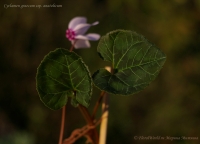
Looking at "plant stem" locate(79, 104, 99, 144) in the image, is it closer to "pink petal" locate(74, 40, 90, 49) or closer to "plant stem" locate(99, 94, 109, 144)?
"plant stem" locate(99, 94, 109, 144)

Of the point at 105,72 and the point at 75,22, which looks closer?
the point at 105,72

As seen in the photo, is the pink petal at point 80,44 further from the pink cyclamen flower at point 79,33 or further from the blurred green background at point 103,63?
the blurred green background at point 103,63

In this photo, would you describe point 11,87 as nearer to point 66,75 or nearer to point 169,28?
point 169,28

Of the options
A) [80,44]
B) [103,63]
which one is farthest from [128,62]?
[103,63]

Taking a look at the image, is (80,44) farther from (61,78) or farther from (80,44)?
(61,78)

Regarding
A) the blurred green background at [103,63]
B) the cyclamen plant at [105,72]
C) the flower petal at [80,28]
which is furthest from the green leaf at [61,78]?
the blurred green background at [103,63]

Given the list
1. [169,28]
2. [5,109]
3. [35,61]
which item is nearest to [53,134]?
[5,109]
